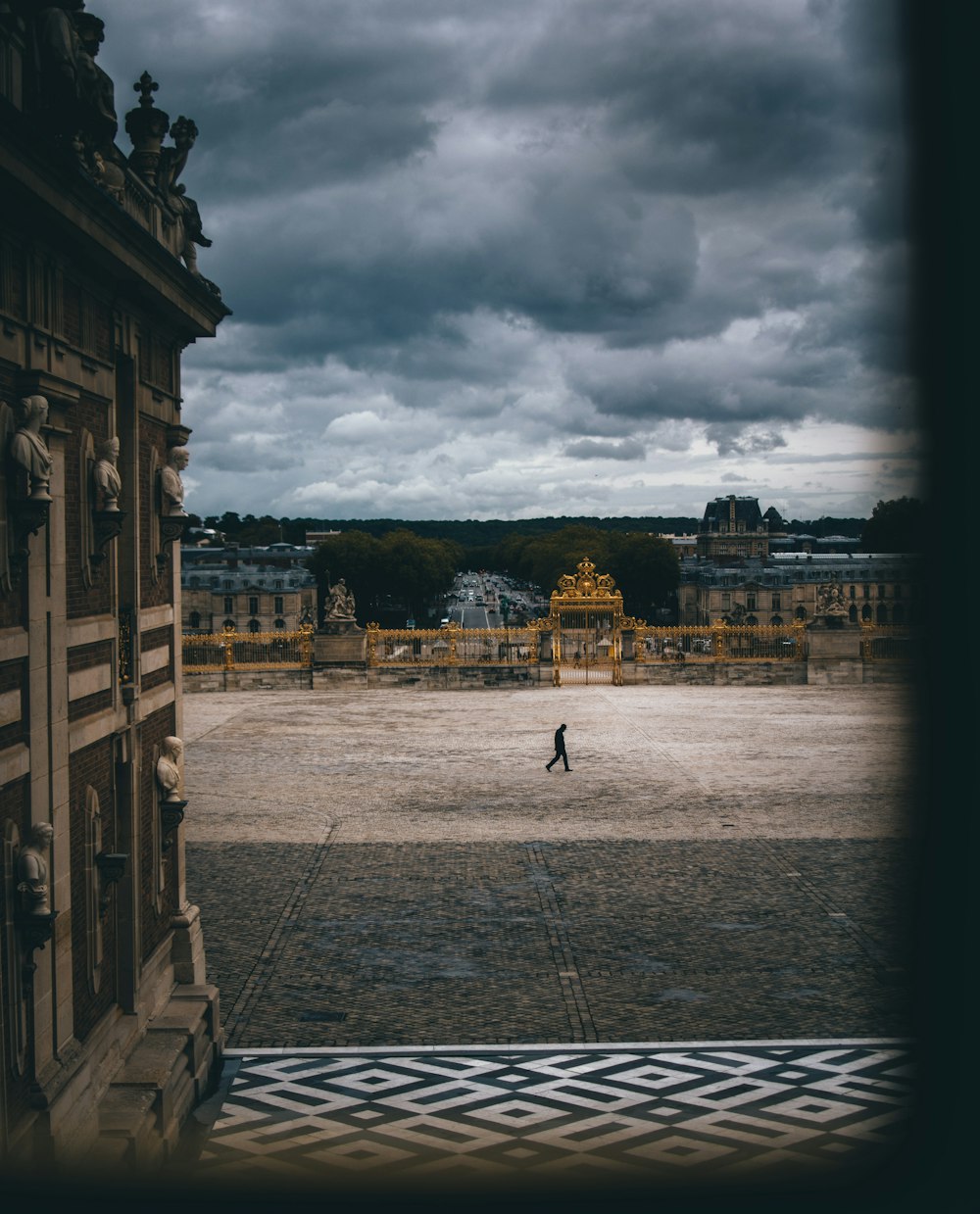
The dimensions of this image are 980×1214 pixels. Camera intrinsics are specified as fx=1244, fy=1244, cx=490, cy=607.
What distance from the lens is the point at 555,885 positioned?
587 inches

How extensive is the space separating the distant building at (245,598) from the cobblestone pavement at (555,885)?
5835cm

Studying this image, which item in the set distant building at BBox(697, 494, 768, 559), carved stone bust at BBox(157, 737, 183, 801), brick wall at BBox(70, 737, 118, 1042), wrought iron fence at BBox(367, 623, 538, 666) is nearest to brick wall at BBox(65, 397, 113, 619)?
brick wall at BBox(70, 737, 118, 1042)

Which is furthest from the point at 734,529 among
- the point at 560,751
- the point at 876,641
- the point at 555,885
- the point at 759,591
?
the point at 555,885

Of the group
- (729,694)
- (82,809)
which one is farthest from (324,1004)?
(729,694)

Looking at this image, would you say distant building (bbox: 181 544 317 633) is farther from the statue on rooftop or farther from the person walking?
the statue on rooftop

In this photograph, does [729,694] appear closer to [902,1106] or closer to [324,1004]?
[324,1004]

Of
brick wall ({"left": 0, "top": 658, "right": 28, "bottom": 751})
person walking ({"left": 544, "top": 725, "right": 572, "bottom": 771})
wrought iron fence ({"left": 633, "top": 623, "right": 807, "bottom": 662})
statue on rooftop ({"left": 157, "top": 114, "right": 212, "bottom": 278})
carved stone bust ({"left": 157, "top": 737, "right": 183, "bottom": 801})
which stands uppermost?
statue on rooftop ({"left": 157, "top": 114, "right": 212, "bottom": 278})

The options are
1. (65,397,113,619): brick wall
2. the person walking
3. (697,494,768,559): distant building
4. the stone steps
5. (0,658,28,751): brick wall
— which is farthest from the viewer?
(697,494,768,559): distant building

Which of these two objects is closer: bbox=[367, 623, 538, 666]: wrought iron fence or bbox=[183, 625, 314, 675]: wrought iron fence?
bbox=[183, 625, 314, 675]: wrought iron fence

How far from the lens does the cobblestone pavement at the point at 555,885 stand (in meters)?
10.6

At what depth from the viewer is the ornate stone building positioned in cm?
598

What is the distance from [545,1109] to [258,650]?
33.9 m

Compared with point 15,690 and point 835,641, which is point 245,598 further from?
point 15,690

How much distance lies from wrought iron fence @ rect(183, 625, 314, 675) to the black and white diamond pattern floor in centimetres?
2862
